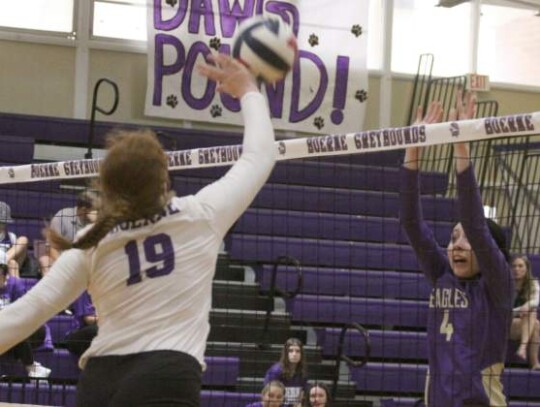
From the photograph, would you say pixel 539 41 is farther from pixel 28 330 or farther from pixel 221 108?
pixel 28 330

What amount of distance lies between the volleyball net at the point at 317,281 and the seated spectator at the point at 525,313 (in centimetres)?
37

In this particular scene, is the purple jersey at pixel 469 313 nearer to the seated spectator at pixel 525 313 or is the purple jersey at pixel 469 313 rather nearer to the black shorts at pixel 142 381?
the black shorts at pixel 142 381

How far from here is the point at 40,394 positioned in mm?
9039

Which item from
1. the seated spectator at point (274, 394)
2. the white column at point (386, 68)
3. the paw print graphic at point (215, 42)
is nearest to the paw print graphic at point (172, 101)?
the paw print graphic at point (215, 42)

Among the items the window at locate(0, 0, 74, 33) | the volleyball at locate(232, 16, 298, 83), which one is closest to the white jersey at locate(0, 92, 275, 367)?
the volleyball at locate(232, 16, 298, 83)

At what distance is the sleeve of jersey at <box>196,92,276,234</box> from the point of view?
10.2 feet

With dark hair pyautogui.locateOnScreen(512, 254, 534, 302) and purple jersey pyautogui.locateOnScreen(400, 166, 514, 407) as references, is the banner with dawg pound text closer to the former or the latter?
dark hair pyautogui.locateOnScreen(512, 254, 534, 302)

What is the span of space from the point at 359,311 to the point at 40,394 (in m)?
3.33

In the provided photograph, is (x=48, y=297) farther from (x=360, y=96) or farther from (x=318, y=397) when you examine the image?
(x=360, y=96)

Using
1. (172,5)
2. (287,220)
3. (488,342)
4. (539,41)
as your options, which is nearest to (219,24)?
(172,5)

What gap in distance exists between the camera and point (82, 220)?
26.9 ft

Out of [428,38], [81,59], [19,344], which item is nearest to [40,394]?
[19,344]

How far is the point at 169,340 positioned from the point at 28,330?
356 mm

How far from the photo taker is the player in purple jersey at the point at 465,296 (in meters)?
4.84
